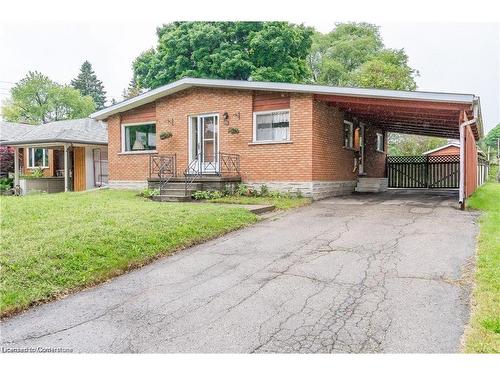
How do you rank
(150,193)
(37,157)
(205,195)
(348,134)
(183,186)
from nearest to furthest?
1. (205,195)
2. (183,186)
3. (150,193)
4. (348,134)
5. (37,157)

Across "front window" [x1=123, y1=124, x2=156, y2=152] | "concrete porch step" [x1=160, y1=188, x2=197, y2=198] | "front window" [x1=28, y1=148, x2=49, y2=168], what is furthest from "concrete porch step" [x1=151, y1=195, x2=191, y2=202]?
"front window" [x1=28, y1=148, x2=49, y2=168]

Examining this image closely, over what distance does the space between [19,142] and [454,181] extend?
2082cm

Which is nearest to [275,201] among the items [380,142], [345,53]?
[380,142]

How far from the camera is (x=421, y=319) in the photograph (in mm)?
3531

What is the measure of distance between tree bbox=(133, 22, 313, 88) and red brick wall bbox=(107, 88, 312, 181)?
11.9 metres

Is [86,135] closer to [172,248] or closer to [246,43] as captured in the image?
[246,43]

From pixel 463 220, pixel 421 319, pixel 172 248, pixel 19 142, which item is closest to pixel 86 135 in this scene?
pixel 19 142

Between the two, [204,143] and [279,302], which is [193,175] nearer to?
[204,143]

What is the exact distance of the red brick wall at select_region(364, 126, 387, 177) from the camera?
17812 mm

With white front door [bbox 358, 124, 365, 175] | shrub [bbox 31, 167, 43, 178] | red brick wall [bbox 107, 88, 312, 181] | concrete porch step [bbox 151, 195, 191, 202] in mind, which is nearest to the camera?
concrete porch step [bbox 151, 195, 191, 202]

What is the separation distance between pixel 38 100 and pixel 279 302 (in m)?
45.1

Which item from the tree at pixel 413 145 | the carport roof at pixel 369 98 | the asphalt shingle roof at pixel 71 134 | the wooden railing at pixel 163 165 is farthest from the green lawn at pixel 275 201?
the tree at pixel 413 145

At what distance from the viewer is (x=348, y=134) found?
15398mm

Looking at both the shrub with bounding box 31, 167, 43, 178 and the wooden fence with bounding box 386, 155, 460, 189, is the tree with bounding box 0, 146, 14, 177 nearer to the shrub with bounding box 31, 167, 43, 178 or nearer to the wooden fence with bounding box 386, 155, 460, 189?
the shrub with bounding box 31, 167, 43, 178
